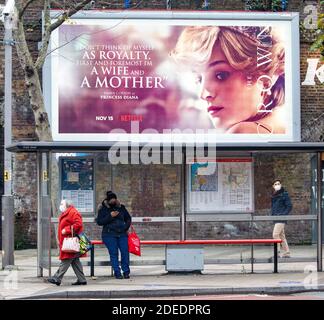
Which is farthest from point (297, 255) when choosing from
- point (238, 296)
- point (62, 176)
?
point (62, 176)

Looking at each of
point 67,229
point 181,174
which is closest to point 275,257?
point 181,174

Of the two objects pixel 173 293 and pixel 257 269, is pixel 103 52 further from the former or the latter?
pixel 173 293

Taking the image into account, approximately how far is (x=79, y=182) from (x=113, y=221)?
2457 millimetres

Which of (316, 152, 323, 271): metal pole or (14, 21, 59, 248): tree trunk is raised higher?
(14, 21, 59, 248): tree trunk

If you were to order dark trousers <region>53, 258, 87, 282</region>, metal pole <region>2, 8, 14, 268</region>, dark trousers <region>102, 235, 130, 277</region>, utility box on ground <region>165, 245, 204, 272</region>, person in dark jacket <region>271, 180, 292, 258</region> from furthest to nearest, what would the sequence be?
1. metal pole <region>2, 8, 14, 268</region>
2. person in dark jacket <region>271, 180, 292, 258</region>
3. utility box on ground <region>165, 245, 204, 272</region>
4. dark trousers <region>102, 235, 130, 277</region>
5. dark trousers <region>53, 258, 87, 282</region>

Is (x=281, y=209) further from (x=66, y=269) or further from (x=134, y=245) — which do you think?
(x=66, y=269)

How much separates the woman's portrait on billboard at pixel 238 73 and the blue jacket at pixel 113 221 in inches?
298

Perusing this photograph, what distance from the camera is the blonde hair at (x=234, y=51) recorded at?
966 inches

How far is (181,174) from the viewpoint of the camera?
1864 centimetres

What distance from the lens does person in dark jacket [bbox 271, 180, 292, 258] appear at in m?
18.7

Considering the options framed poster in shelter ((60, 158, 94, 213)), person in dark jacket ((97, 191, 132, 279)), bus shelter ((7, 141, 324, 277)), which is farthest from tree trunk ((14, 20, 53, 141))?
person in dark jacket ((97, 191, 132, 279))

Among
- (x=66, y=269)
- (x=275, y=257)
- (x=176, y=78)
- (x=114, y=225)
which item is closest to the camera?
(x=66, y=269)

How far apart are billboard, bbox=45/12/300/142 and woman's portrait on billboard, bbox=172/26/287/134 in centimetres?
3

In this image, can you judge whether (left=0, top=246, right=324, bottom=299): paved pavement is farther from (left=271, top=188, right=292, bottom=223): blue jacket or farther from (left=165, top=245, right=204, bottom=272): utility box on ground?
(left=271, top=188, right=292, bottom=223): blue jacket
